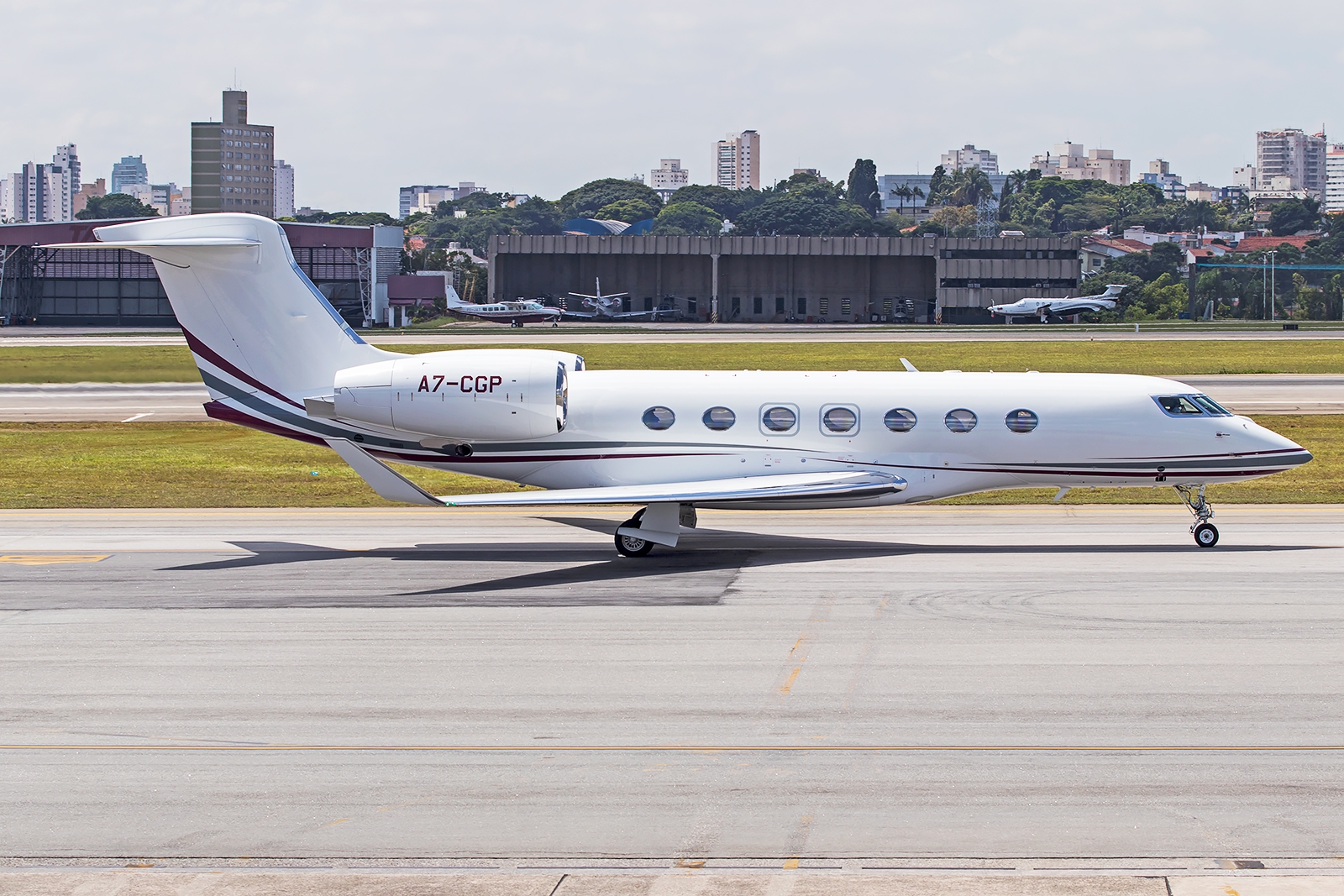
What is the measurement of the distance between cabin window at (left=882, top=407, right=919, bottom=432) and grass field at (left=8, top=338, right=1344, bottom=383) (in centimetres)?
3748

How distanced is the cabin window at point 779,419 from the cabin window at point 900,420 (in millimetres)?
1546

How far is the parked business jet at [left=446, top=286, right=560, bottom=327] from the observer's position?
406ft

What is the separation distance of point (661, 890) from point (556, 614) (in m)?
8.53

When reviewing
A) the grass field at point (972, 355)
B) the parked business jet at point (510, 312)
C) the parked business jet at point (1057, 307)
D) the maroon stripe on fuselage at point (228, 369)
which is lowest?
the maroon stripe on fuselage at point (228, 369)

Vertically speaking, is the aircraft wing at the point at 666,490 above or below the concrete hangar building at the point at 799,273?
below

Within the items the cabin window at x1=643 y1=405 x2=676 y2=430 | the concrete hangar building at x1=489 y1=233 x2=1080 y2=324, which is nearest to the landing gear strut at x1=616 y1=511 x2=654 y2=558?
the cabin window at x1=643 y1=405 x2=676 y2=430

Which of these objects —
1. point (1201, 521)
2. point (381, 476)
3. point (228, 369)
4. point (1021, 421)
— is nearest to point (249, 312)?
point (228, 369)

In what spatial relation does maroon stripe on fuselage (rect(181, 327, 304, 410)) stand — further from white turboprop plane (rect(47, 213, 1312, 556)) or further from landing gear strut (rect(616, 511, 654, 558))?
landing gear strut (rect(616, 511, 654, 558))

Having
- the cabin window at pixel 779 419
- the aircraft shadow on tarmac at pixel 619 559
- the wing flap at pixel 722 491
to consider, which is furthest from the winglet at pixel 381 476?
the cabin window at pixel 779 419

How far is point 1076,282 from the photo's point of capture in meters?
142

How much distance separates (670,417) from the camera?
75.9 ft

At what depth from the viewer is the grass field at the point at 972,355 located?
64375mm

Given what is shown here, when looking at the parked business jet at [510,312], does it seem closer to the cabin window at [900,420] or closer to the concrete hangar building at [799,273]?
the concrete hangar building at [799,273]

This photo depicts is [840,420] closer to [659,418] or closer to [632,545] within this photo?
[659,418]
